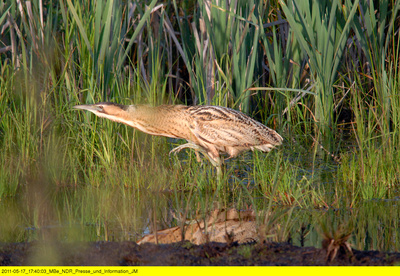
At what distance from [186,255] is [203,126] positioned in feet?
6.63

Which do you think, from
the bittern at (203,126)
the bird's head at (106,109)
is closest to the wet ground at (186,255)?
the bird's head at (106,109)

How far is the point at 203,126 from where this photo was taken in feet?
14.8

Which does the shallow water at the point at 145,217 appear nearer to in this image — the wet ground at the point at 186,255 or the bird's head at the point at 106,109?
the wet ground at the point at 186,255

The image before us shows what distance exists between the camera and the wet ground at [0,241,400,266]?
2.47m

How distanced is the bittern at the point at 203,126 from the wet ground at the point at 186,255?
184cm

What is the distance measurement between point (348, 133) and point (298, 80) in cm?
85

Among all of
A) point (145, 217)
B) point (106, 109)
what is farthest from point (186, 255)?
point (106, 109)

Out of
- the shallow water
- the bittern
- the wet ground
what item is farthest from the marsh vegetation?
the wet ground

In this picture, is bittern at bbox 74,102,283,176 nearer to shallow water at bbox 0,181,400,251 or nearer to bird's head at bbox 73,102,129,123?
bird's head at bbox 73,102,129,123

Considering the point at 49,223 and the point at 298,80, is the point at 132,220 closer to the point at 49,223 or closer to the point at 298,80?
the point at 49,223

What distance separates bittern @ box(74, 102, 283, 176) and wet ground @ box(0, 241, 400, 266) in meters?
1.84

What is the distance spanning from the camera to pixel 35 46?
486 centimetres

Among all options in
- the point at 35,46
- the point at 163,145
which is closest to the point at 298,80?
the point at 163,145

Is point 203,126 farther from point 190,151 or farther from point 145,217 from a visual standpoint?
point 145,217
